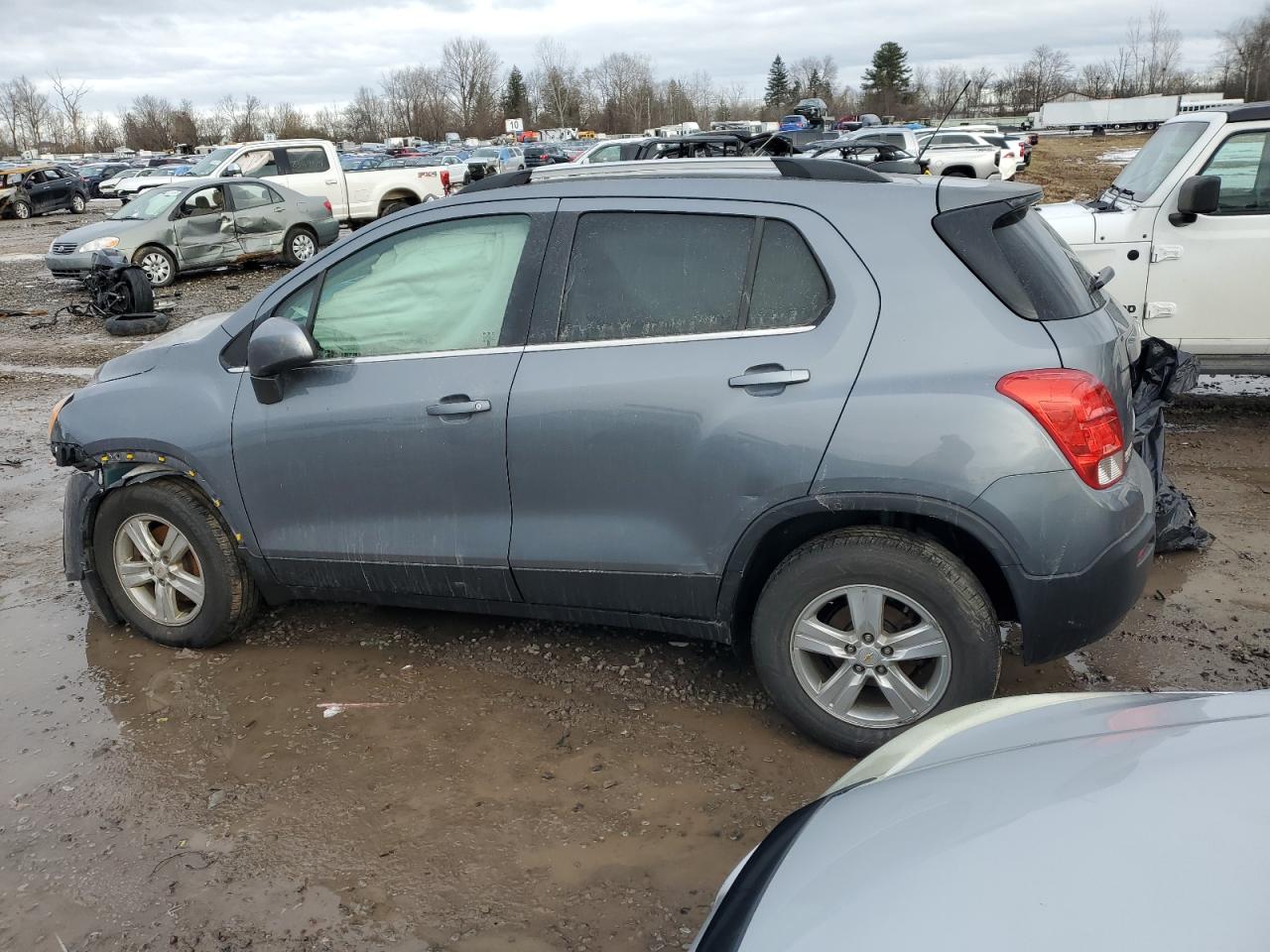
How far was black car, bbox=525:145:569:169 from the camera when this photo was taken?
4288 cm

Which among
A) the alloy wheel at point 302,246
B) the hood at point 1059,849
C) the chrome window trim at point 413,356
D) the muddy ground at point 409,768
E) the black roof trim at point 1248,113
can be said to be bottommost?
the muddy ground at point 409,768

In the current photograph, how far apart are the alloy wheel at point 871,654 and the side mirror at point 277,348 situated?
198 centimetres

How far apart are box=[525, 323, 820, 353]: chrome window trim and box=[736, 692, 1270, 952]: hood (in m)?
1.58

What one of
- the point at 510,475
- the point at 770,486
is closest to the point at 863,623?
the point at 770,486

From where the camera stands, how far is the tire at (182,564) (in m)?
Result: 4.13

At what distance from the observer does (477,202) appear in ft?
12.5

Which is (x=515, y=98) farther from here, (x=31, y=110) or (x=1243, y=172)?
(x=1243, y=172)

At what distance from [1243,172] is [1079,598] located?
488cm

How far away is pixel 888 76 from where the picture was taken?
319ft

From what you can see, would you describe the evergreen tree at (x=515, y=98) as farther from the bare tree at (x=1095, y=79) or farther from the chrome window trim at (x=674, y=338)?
the chrome window trim at (x=674, y=338)

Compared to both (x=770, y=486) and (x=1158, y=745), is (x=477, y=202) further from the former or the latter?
(x=1158, y=745)

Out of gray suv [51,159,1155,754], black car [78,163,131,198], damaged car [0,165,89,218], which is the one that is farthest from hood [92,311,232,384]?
black car [78,163,131,198]

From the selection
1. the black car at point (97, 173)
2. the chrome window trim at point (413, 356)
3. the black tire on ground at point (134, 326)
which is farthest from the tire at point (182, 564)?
the black car at point (97, 173)

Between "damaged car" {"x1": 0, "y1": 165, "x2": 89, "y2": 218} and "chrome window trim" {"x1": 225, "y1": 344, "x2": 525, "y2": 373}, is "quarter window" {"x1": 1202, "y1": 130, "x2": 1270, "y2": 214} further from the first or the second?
"damaged car" {"x1": 0, "y1": 165, "x2": 89, "y2": 218}
